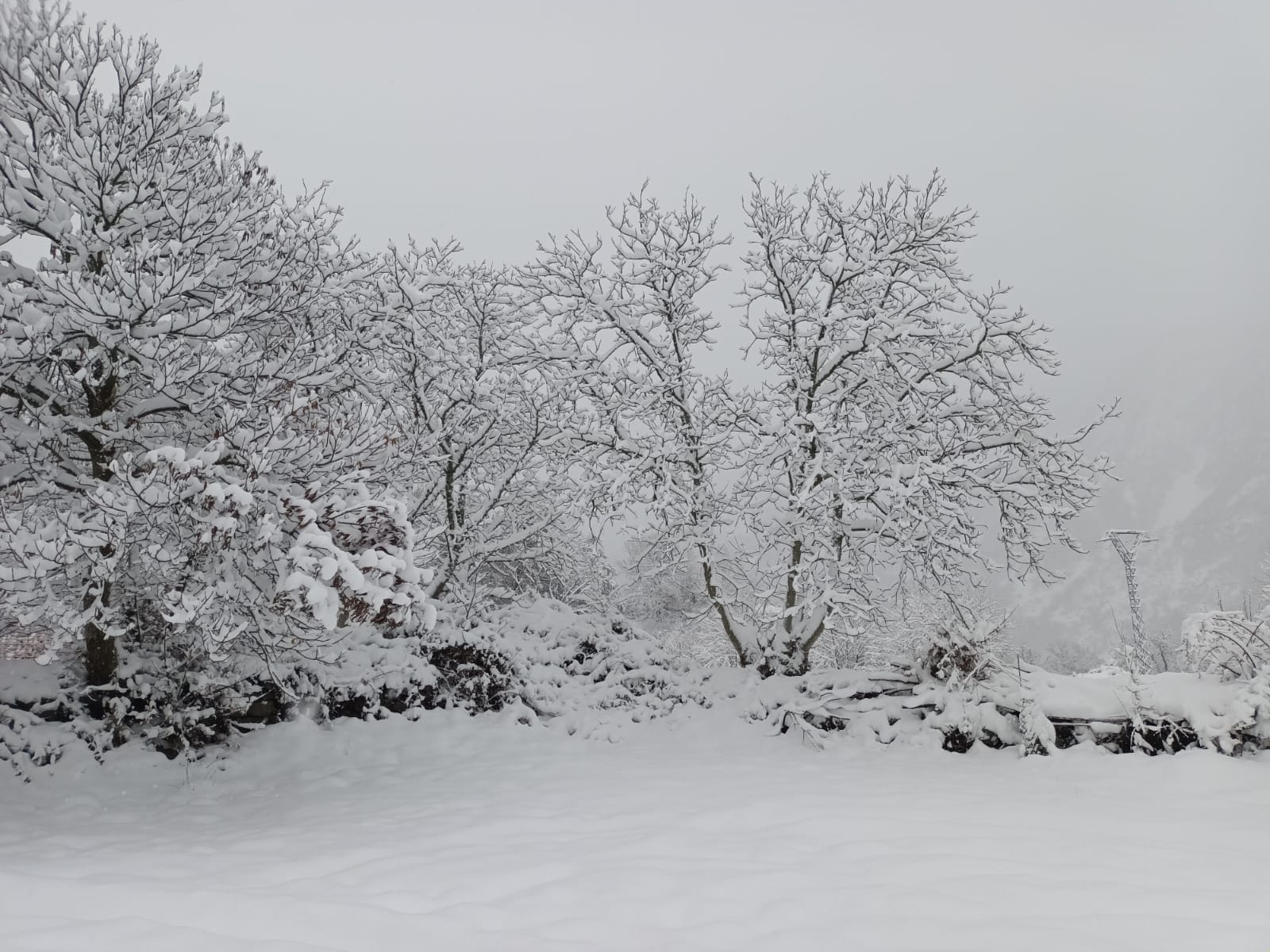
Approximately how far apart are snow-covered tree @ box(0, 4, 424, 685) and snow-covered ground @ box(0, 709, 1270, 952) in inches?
56.3

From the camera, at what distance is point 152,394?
Result: 19.8 ft

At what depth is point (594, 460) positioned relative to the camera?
9805 millimetres

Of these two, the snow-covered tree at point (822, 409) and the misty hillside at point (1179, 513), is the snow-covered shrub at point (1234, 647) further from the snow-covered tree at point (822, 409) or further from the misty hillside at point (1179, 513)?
the misty hillside at point (1179, 513)

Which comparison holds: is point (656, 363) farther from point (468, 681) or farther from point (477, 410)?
point (468, 681)

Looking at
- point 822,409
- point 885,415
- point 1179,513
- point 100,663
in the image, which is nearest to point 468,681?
point 100,663

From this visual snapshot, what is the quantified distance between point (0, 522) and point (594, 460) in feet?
20.5

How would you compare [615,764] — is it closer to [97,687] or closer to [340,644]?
[340,644]

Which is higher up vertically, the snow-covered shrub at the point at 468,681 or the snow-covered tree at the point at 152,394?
the snow-covered tree at the point at 152,394

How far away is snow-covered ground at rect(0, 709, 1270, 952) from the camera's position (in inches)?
113

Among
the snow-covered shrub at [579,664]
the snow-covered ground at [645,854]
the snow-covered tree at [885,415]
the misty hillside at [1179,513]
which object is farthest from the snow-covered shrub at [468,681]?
the misty hillside at [1179,513]

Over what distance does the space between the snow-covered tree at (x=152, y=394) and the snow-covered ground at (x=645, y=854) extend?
1.43 m

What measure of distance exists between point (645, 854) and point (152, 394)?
18.3ft

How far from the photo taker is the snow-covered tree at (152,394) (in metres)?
4.83

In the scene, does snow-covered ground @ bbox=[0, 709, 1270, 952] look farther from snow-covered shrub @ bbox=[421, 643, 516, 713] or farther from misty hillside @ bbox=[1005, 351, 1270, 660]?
misty hillside @ bbox=[1005, 351, 1270, 660]
